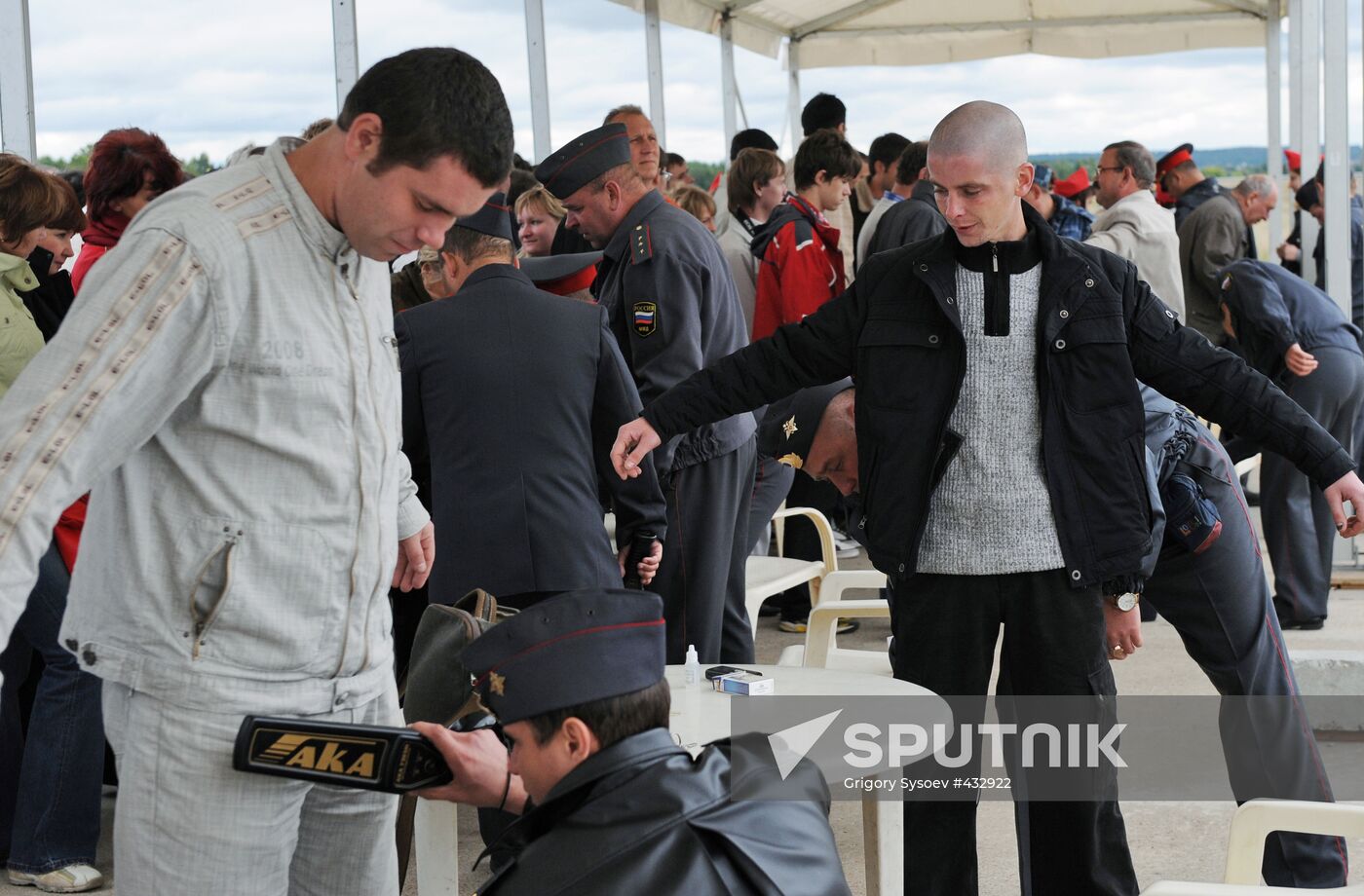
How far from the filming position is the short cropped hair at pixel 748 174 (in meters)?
6.09

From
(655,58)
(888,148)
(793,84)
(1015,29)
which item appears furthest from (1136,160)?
(1015,29)

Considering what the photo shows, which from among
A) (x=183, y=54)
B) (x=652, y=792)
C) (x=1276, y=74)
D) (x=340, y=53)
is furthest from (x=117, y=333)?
(x=1276, y=74)

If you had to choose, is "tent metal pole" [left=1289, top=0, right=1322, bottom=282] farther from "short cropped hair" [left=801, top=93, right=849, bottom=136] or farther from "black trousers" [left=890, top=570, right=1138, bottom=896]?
"black trousers" [left=890, top=570, right=1138, bottom=896]

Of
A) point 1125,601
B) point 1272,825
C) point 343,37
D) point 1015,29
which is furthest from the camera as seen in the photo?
point 1015,29

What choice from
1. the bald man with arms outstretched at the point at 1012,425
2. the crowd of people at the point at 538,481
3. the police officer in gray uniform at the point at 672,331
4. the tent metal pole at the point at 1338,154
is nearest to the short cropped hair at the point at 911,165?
the crowd of people at the point at 538,481

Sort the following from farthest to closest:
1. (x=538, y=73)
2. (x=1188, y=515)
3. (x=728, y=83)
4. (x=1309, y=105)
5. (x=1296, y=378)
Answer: (x=728, y=83) < (x=1309, y=105) < (x=538, y=73) < (x=1296, y=378) < (x=1188, y=515)

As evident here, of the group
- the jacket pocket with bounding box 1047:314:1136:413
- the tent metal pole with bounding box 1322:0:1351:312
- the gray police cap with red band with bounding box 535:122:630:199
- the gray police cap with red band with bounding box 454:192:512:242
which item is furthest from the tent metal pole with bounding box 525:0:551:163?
the jacket pocket with bounding box 1047:314:1136:413

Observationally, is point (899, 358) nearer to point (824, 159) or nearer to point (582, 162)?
point (582, 162)

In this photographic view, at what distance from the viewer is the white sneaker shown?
135 inches

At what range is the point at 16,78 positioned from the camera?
14.1ft

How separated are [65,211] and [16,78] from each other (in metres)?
1.07

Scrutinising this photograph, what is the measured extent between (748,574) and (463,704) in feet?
7.96

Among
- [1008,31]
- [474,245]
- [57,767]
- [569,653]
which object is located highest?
[1008,31]

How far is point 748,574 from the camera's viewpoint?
4.54 m
